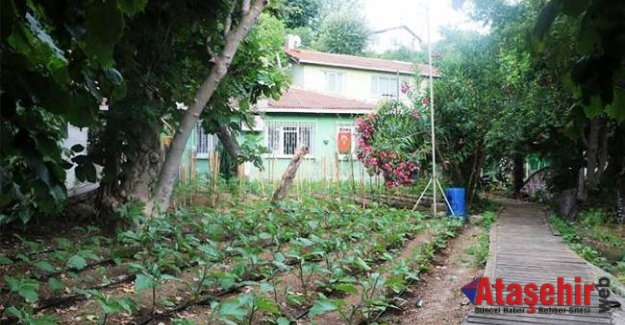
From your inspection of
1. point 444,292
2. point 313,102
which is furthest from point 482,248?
point 313,102

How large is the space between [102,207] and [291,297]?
3.89m

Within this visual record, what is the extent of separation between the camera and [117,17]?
107cm

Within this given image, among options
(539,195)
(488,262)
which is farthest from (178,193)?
(539,195)

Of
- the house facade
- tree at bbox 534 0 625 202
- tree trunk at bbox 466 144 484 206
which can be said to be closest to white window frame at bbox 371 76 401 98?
the house facade

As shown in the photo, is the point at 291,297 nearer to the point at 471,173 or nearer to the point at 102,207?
the point at 102,207

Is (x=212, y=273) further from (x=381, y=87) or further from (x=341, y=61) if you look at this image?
(x=381, y=87)

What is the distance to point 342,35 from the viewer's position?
29.8 m

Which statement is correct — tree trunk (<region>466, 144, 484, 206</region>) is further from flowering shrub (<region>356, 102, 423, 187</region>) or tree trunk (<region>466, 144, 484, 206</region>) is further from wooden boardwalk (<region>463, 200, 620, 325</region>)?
wooden boardwalk (<region>463, 200, 620, 325</region>)

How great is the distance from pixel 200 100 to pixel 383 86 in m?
16.0

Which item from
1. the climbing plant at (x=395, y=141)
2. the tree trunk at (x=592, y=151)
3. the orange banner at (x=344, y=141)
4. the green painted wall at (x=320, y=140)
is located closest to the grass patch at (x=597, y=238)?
the tree trunk at (x=592, y=151)

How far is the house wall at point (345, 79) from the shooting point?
2030 centimetres

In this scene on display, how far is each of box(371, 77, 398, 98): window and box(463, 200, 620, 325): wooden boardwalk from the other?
1221cm

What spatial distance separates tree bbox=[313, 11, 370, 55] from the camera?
29703 mm

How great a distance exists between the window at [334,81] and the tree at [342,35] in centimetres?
935
